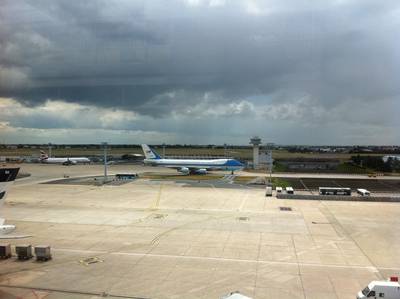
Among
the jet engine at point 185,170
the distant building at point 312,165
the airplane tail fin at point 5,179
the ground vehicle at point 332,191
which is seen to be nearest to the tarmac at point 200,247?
the airplane tail fin at point 5,179

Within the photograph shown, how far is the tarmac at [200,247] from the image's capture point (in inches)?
578

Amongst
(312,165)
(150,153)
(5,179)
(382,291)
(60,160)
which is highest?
(5,179)

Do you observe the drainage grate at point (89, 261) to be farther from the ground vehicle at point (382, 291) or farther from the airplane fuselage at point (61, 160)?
the airplane fuselage at point (61, 160)

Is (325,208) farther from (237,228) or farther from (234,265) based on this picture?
(234,265)

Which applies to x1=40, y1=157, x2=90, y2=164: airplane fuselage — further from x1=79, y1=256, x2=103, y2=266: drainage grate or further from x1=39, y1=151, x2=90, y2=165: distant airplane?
x1=79, y1=256, x2=103, y2=266: drainage grate

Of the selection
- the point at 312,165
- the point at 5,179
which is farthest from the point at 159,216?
the point at 312,165

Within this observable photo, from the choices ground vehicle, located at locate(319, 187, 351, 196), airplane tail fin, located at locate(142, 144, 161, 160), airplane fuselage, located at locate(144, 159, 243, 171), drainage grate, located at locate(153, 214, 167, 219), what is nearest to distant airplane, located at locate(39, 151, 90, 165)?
airplane tail fin, located at locate(142, 144, 161, 160)

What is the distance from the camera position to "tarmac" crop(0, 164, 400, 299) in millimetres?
14688

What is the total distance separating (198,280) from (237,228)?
10227mm

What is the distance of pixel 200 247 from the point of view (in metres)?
20.4

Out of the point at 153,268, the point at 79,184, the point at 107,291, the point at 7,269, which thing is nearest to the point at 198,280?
the point at 153,268

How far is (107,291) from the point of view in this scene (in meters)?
14.1

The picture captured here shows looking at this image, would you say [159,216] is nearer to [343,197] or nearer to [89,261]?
[89,261]

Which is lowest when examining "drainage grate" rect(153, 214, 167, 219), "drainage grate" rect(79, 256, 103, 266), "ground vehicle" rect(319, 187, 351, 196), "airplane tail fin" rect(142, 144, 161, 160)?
"drainage grate" rect(153, 214, 167, 219)
